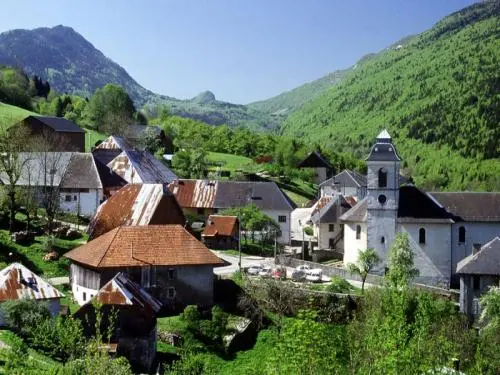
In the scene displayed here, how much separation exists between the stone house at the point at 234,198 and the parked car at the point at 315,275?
1589 centimetres

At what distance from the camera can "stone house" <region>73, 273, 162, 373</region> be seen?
1464 inches

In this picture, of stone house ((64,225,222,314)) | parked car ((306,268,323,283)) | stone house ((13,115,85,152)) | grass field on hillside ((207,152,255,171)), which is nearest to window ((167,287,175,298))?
stone house ((64,225,222,314))

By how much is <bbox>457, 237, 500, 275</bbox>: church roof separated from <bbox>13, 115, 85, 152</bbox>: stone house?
50282 millimetres

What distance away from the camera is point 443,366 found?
815 inches

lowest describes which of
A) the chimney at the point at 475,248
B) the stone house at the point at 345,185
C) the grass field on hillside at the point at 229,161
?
the chimney at the point at 475,248

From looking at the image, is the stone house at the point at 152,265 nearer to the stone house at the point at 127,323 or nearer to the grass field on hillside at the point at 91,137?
the stone house at the point at 127,323

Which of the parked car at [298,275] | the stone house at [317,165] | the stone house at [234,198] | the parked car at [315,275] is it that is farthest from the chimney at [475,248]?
the stone house at [317,165]

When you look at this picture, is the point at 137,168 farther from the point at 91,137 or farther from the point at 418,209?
the point at 91,137

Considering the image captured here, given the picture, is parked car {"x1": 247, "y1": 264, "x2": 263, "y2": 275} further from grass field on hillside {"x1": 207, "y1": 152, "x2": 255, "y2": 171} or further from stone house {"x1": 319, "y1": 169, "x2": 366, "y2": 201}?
grass field on hillside {"x1": 207, "y1": 152, "x2": 255, "y2": 171}

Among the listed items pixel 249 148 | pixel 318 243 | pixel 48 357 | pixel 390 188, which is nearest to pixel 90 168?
pixel 318 243

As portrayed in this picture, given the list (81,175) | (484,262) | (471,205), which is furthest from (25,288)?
(471,205)

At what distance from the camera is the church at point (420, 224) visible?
57219 mm

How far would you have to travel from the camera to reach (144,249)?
44906 millimetres

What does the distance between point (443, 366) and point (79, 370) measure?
35.5 feet
